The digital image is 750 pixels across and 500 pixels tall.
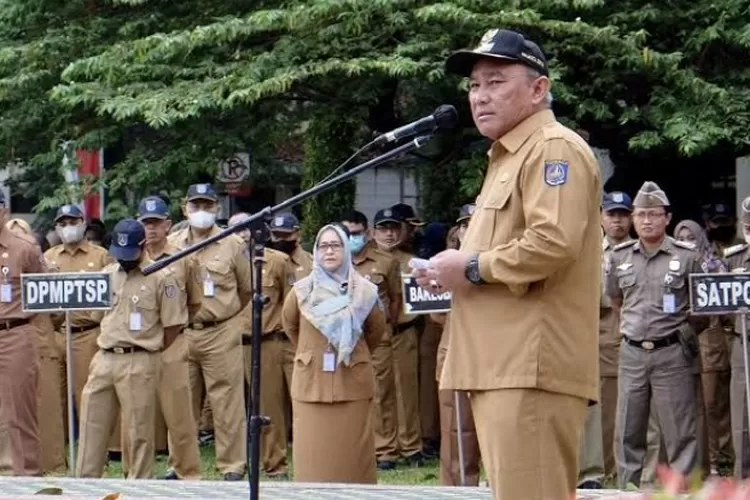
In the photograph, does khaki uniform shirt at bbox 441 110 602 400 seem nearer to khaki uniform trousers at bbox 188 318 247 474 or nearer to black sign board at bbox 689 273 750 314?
black sign board at bbox 689 273 750 314

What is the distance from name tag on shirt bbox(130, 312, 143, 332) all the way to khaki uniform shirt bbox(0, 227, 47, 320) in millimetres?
853

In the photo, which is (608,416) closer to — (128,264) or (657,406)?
(657,406)

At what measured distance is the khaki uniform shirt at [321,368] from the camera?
10820 mm

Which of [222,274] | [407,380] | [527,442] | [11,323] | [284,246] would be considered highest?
[284,246]

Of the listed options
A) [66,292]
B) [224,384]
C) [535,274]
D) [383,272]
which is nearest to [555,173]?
[535,274]

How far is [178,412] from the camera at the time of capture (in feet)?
39.2

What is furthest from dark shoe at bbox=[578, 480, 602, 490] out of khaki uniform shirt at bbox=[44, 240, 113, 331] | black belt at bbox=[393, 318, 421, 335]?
khaki uniform shirt at bbox=[44, 240, 113, 331]

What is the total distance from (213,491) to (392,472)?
10.8 feet

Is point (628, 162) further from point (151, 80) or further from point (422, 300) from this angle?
point (422, 300)

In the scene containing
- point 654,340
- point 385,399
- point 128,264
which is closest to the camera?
point 654,340

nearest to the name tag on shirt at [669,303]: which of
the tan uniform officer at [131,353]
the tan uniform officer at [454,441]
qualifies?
the tan uniform officer at [454,441]

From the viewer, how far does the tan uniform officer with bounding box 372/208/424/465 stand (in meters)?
14.3

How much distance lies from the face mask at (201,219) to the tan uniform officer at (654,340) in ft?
10.7

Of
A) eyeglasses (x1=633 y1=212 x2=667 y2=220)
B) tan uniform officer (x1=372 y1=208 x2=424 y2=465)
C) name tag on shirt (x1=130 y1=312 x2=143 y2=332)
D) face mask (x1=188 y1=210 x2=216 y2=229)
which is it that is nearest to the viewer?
eyeglasses (x1=633 y1=212 x2=667 y2=220)
